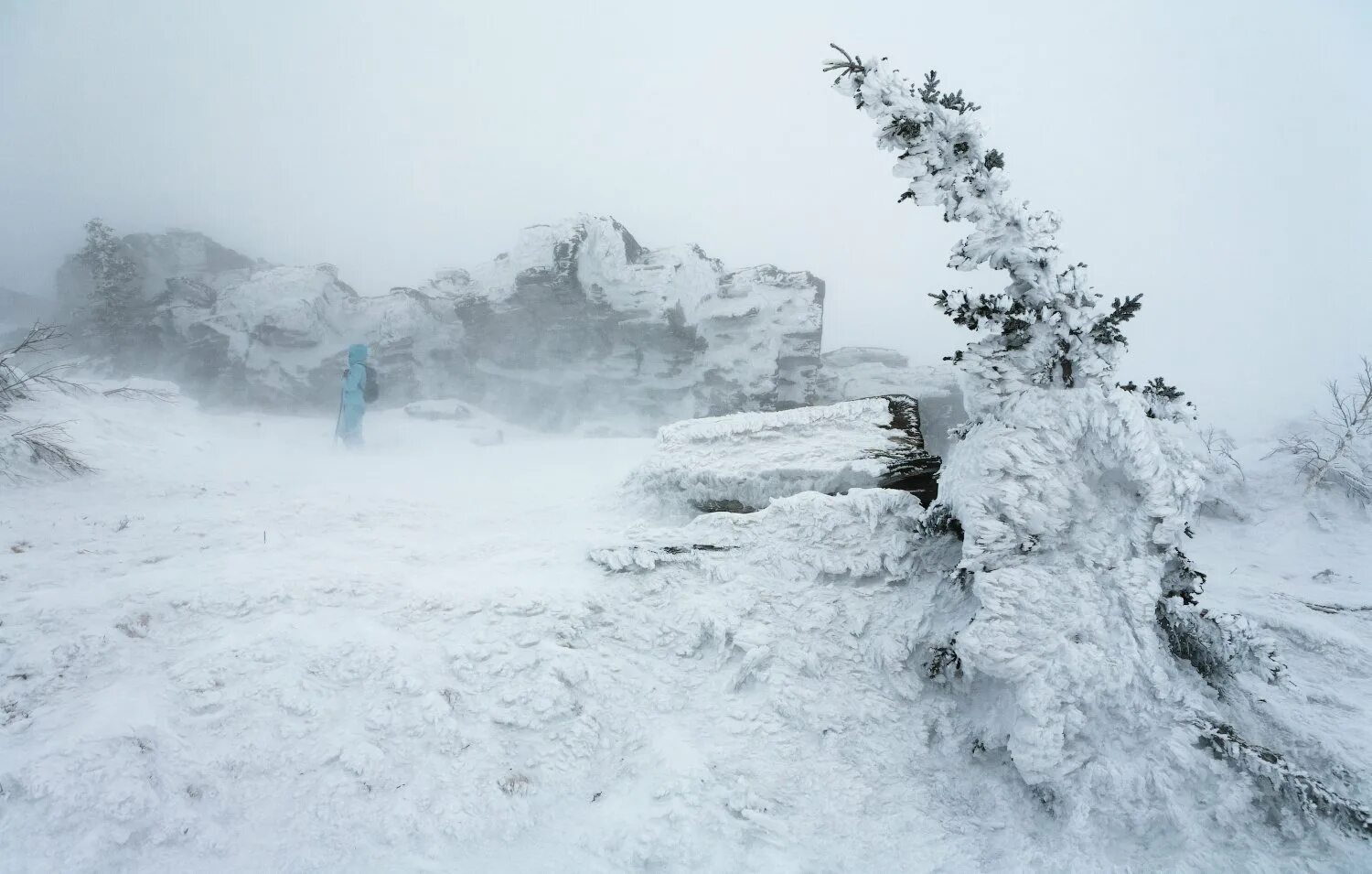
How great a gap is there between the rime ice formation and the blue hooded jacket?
6372 mm

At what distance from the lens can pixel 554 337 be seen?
17250 millimetres

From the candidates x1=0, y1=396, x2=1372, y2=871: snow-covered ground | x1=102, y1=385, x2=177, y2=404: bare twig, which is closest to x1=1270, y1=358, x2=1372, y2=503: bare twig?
x1=0, y1=396, x2=1372, y2=871: snow-covered ground

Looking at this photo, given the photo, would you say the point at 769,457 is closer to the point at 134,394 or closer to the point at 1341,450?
the point at 134,394

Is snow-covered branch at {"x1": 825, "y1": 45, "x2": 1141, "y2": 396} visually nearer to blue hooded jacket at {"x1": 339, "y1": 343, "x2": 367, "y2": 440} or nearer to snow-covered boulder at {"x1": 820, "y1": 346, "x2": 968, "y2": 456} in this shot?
blue hooded jacket at {"x1": 339, "y1": 343, "x2": 367, "y2": 440}

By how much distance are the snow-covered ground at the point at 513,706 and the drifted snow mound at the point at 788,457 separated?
0.82 m

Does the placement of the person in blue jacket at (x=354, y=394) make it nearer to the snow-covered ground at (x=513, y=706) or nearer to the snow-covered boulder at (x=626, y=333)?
the snow-covered ground at (x=513, y=706)

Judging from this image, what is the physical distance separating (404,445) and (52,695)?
9915 mm

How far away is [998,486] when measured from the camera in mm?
3535

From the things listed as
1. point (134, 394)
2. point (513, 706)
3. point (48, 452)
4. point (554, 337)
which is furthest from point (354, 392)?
point (513, 706)

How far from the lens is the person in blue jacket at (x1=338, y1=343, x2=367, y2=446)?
10.9m

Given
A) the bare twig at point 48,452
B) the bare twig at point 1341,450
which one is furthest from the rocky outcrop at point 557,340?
the bare twig at point 48,452

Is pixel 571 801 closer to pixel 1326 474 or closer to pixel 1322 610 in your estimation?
pixel 1322 610

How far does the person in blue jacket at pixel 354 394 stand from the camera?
10914 mm

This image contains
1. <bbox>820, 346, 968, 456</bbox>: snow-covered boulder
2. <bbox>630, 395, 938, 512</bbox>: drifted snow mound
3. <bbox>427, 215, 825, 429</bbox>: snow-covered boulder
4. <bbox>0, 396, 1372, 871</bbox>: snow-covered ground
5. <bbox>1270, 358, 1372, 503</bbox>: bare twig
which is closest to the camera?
<bbox>0, 396, 1372, 871</bbox>: snow-covered ground
